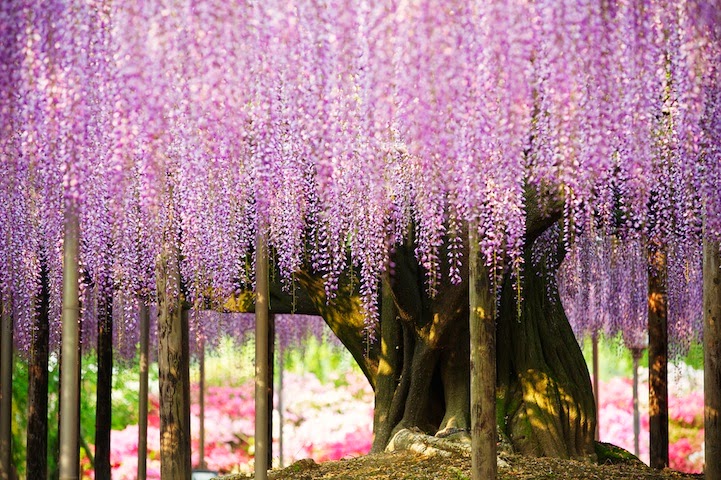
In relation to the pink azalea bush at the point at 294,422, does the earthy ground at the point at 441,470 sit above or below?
above

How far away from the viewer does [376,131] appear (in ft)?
18.2

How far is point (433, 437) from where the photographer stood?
300 inches

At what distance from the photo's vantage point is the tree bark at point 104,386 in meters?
10.1

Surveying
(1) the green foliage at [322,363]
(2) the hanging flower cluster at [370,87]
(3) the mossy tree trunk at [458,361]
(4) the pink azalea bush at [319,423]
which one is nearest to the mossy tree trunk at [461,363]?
(3) the mossy tree trunk at [458,361]

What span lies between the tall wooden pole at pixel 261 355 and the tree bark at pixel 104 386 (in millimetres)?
3738

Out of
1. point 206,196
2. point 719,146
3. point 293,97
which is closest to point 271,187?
point 206,196

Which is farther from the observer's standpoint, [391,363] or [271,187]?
[391,363]

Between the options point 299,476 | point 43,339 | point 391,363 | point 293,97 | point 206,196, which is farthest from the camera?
point 43,339

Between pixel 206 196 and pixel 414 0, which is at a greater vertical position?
pixel 414 0

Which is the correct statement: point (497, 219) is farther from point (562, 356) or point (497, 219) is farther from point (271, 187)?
point (562, 356)

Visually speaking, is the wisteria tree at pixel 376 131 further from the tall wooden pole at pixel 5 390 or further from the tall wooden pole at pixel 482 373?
the tall wooden pole at pixel 5 390

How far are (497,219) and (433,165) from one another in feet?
2.15

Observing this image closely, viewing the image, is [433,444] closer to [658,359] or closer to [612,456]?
[612,456]

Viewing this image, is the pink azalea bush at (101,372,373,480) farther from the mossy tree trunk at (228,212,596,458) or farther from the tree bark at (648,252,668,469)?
the mossy tree trunk at (228,212,596,458)
